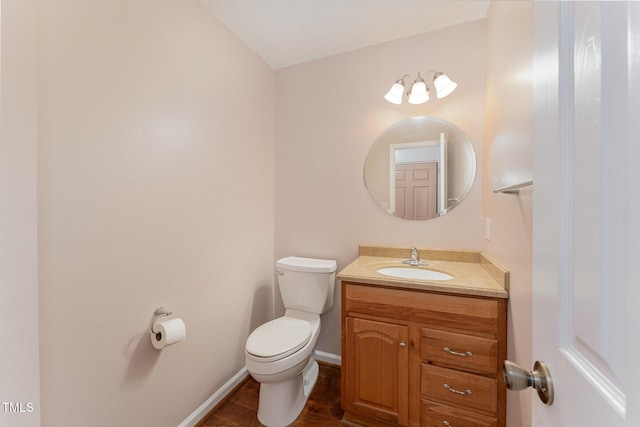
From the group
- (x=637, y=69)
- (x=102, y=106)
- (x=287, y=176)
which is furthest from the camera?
(x=287, y=176)

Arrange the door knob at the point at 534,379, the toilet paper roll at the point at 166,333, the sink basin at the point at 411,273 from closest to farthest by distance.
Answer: the door knob at the point at 534,379 < the toilet paper roll at the point at 166,333 < the sink basin at the point at 411,273

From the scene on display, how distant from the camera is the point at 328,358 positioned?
78.9 inches

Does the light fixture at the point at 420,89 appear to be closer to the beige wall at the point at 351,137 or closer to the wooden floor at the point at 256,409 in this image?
the beige wall at the point at 351,137

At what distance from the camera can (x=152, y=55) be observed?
1.20 metres

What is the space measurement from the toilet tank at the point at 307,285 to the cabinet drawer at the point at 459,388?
0.74 metres

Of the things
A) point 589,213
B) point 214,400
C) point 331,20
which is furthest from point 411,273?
point 331,20

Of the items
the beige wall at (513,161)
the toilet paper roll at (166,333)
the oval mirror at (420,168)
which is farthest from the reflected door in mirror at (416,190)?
the toilet paper roll at (166,333)

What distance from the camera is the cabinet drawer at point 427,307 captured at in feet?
3.80

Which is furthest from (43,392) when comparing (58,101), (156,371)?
(58,101)

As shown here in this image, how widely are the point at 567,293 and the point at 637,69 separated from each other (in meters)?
0.31

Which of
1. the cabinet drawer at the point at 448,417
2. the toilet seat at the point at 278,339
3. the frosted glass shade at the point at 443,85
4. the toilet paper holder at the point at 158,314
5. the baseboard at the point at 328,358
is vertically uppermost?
the frosted glass shade at the point at 443,85

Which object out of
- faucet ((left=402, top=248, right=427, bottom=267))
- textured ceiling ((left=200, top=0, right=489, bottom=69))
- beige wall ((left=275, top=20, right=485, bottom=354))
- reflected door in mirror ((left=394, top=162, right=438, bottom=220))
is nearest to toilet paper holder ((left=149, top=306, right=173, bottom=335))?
beige wall ((left=275, top=20, right=485, bottom=354))

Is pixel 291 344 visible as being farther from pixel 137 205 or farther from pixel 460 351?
pixel 137 205

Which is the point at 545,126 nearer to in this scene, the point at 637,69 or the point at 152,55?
the point at 637,69
